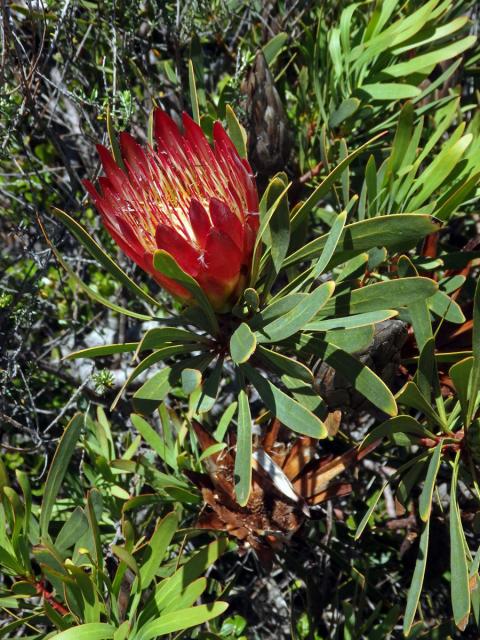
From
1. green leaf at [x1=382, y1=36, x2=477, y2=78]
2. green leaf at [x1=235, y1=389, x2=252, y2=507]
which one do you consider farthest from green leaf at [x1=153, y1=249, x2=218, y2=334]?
green leaf at [x1=382, y1=36, x2=477, y2=78]

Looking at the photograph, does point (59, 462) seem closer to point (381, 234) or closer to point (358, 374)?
point (358, 374)

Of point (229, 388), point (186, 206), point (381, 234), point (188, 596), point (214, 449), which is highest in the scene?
point (186, 206)

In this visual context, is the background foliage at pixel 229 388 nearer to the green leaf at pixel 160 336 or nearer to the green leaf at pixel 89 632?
the green leaf at pixel 89 632

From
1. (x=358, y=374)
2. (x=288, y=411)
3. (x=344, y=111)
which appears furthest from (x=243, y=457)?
(x=344, y=111)

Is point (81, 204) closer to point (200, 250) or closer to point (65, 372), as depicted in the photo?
point (65, 372)

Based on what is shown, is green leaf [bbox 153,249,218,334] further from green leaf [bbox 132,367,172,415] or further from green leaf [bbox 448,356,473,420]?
green leaf [bbox 448,356,473,420]

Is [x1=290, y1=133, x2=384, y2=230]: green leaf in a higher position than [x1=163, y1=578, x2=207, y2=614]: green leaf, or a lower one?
higher
